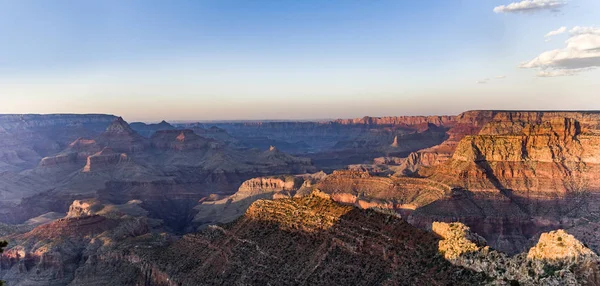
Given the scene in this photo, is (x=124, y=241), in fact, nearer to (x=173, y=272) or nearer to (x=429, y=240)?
(x=173, y=272)

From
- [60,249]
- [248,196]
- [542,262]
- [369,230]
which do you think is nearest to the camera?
[542,262]

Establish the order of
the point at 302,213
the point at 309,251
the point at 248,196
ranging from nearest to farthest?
the point at 309,251
the point at 302,213
the point at 248,196

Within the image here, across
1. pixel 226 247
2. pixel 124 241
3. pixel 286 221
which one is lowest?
pixel 124 241

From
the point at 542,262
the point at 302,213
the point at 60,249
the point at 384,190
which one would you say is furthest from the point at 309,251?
the point at 384,190

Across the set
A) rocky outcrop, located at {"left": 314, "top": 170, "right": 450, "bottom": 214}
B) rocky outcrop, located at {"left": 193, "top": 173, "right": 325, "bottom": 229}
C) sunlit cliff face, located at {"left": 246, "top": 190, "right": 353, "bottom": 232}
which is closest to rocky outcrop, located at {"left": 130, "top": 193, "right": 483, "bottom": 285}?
sunlit cliff face, located at {"left": 246, "top": 190, "right": 353, "bottom": 232}

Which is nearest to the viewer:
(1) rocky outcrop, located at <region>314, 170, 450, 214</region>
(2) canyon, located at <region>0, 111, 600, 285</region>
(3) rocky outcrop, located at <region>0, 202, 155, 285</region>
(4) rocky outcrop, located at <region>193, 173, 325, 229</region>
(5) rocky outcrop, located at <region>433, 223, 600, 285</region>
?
(5) rocky outcrop, located at <region>433, 223, 600, 285</region>

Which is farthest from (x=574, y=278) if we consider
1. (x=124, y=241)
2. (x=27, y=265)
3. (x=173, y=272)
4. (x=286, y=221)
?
(x=27, y=265)

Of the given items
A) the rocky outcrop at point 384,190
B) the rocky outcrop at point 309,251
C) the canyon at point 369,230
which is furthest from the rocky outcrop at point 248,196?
the rocky outcrop at point 309,251

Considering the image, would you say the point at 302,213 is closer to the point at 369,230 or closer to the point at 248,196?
the point at 369,230

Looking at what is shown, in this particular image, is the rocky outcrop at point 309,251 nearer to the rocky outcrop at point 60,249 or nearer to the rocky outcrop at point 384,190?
the rocky outcrop at point 60,249

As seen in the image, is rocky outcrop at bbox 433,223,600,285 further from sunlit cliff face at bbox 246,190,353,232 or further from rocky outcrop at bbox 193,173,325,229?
rocky outcrop at bbox 193,173,325,229

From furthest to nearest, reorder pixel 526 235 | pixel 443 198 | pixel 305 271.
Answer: pixel 443 198, pixel 526 235, pixel 305 271
